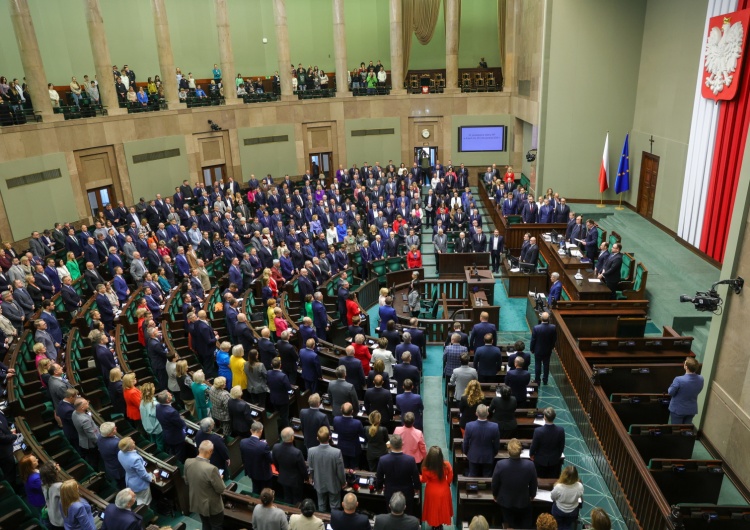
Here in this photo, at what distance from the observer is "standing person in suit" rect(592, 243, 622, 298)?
11.2 meters

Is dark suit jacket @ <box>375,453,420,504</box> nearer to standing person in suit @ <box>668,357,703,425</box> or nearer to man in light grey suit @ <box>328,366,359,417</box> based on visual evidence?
man in light grey suit @ <box>328,366,359,417</box>

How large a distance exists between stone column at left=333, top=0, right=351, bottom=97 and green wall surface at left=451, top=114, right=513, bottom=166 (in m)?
5.09

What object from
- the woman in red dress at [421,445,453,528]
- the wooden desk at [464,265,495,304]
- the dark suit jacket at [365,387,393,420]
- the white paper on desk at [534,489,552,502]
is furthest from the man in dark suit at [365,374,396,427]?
the wooden desk at [464,265,495,304]

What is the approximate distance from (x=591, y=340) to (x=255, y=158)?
1740 cm

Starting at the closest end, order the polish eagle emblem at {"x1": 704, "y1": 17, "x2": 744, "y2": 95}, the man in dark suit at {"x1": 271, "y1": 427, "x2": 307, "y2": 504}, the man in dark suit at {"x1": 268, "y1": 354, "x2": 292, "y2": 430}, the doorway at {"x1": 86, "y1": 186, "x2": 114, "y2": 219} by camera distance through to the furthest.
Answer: the man in dark suit at {"x1": 271, "y1": 427, "x2": 307, "y2": 504}, the man in dark suit at {"x1": 268, "y1": 354, "x2": 292, "y2": 430}, the polish eagle emblem at {"x1": 704, "y1": 17, "x2": 744, "y2": 95}, the doorway at {"x1": 86, "y1": 186, "x2": 114, "y2": 219}

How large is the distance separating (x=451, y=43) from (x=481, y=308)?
16715 millimetres

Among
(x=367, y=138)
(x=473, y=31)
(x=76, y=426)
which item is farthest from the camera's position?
(x=473, y=31)

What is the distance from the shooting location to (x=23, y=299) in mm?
10766

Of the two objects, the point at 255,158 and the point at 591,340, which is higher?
the point at 255,158

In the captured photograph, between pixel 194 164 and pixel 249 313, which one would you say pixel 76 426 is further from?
pixel 194 164

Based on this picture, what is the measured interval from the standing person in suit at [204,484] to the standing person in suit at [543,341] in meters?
5.51

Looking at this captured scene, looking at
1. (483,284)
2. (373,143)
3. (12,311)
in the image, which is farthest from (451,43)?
(12,311)

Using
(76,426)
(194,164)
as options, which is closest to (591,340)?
(76,426)

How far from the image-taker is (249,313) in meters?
11.7
